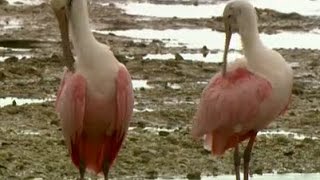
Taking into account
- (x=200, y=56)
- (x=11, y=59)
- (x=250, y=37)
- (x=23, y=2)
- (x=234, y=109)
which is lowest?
(x=23, y=2)

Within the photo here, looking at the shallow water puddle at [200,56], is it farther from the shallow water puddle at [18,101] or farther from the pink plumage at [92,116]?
the pink plumage at [92,116]

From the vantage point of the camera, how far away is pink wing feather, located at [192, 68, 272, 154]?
11102 millimetres

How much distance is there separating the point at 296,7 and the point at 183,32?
19.1 ft

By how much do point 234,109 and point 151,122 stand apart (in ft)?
11.2

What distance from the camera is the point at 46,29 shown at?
23547mm

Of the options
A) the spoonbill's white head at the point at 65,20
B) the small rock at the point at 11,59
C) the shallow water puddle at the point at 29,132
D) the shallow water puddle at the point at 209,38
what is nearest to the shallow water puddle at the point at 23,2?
the shallow water puddle at the point at 209,38

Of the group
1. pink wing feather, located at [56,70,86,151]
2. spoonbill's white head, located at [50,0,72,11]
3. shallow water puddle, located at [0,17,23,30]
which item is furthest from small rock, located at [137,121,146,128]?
shallow water puddle, located at [0,17,23,30]

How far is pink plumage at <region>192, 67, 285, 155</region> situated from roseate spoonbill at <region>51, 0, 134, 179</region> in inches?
47.3

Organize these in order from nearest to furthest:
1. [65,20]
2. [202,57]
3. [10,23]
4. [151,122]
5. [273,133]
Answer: [65,20], [273,133], [151,122], [202,57], [10,23]

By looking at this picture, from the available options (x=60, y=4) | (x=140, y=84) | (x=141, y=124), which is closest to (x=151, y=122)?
(x=141, y=124)

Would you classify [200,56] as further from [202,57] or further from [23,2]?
[23,2]

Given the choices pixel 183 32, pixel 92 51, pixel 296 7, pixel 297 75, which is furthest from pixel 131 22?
pixel 92 51

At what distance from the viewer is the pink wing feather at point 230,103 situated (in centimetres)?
1110

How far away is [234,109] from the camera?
1116cm
